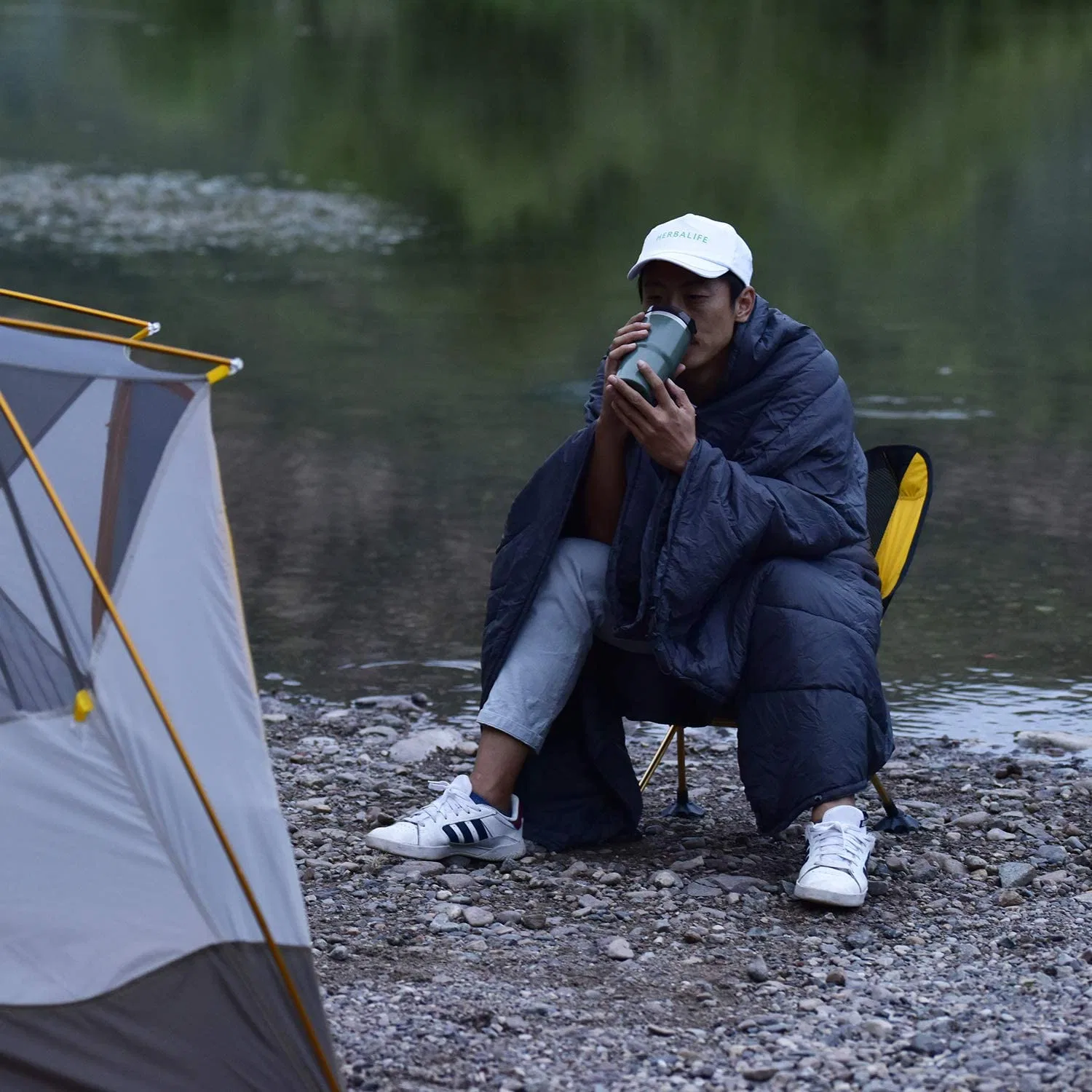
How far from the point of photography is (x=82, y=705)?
8.16ft

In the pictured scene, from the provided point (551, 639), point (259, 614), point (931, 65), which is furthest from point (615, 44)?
point (551, 639)

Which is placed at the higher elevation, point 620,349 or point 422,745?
point 620,349

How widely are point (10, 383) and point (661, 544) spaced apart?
4.59 feet

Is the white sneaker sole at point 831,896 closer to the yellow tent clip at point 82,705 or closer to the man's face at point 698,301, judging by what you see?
the man's face at point 698,301

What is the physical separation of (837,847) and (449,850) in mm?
791

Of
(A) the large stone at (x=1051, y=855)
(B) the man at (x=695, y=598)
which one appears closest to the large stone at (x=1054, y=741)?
(A) the large stone at (x=1051, y=855)

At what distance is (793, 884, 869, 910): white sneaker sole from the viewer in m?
3.31

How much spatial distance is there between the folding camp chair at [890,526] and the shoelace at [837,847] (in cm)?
33

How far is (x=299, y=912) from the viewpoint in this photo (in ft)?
8.46

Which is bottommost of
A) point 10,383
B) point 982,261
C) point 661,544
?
point 982,261

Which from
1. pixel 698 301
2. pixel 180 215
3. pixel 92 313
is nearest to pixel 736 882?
pixel 698 301

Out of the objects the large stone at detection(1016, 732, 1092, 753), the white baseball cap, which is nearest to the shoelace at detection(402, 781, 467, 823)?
the white baseball cap

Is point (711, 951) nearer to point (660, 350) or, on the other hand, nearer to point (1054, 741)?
point (660, 350)

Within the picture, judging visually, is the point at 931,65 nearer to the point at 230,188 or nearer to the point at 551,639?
the point at 230,188
